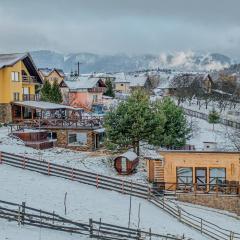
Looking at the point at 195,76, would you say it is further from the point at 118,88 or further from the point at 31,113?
the point at 31,113

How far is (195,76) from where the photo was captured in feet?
432

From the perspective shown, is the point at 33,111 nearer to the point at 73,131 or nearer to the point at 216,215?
the point at 73,131

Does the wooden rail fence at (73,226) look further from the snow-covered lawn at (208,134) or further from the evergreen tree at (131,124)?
the snow-covered lawn at (208,134)

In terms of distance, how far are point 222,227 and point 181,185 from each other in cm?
676

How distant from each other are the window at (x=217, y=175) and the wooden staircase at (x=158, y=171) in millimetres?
3902

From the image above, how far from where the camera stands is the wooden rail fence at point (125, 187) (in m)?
31.1

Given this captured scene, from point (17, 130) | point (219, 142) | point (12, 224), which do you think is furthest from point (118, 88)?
point (12, 224)

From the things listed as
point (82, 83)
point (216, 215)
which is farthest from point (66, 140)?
point (82, 83)

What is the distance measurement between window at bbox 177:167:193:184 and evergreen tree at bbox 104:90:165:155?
8.52 meters

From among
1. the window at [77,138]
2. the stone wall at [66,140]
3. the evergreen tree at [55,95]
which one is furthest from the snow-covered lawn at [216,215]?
the evergreen tree at [55,95]

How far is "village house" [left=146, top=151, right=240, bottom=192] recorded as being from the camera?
3831 cm

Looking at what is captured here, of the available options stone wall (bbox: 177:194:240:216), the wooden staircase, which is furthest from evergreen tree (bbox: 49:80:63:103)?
stone wall (bbox: 177:194:240:216)

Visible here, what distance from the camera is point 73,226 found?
1037 inches

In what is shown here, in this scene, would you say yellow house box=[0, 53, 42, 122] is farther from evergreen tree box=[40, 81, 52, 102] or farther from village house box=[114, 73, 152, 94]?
village house box=[114, 73, 152, 94]
